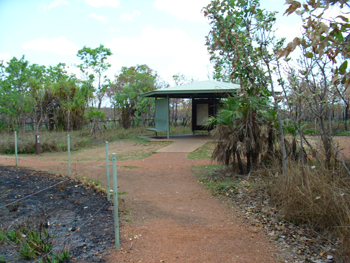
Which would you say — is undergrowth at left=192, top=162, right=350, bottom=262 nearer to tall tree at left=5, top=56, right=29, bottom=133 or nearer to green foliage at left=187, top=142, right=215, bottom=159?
green foliage at left=187, top=142, right=215, bottom=159

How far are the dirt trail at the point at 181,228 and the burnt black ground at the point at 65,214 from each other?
0.96ft

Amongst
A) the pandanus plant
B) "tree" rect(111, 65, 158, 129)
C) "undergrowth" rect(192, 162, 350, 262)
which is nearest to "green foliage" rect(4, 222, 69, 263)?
"undergrowth" rect(192, 162, 350, 262)

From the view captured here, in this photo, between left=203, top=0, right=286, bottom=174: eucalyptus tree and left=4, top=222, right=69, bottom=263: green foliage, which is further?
left=203, top=0, right=286, bottom=174: eucalyptus tree

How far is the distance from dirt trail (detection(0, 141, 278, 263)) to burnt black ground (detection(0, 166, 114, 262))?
0.29 m

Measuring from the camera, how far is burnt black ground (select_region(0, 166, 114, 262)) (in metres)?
3.82

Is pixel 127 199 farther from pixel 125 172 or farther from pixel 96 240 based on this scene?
pixel 125 172

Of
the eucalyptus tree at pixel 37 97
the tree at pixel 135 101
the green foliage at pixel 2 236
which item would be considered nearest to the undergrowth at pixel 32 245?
the green foliage at pixel 2 236

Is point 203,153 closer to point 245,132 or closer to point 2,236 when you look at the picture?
point 245,132

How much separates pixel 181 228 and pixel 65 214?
1832mm

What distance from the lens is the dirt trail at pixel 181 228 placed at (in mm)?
3832

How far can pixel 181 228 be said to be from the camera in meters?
4.76

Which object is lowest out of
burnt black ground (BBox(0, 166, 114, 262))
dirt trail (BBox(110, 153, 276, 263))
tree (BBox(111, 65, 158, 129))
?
dirt trail (BBox(110, 153, 276, 263))

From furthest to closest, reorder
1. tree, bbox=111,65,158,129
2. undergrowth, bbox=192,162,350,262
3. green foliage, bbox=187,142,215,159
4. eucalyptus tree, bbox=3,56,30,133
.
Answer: tree, bbox=111,65,158,129 → eucalyptus tree, bbox=3,56,30,133 → green foliage, bbox=187,142,215,159 → undergrowth, bbox=192,162,350,262

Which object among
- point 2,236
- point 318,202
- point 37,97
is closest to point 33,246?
point 2,236
